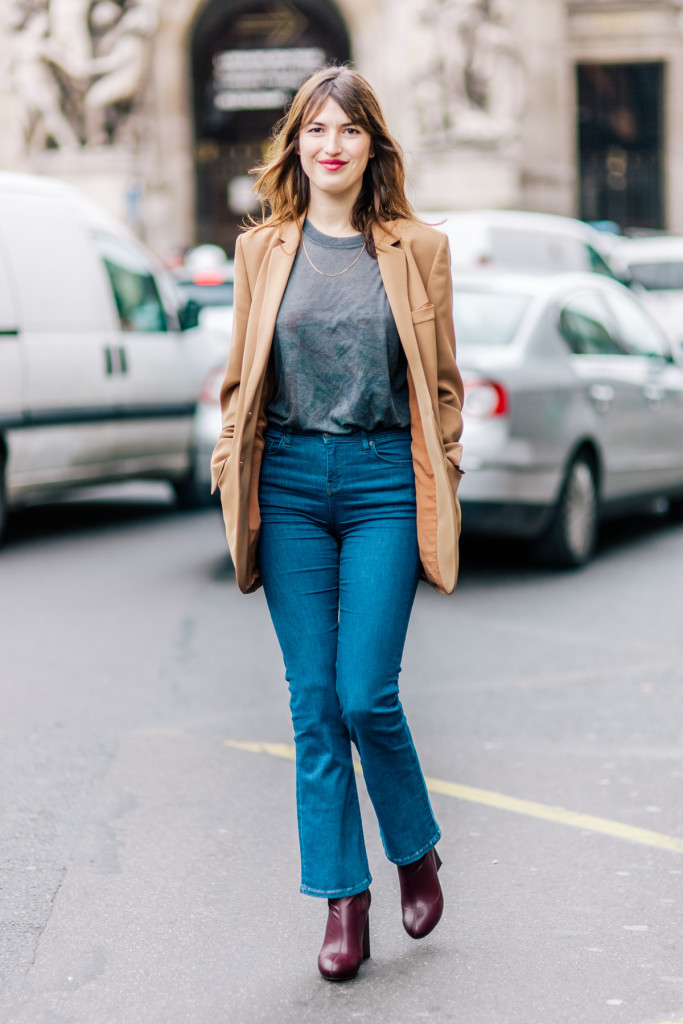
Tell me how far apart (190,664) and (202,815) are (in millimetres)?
1904

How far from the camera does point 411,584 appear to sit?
325 centimetres

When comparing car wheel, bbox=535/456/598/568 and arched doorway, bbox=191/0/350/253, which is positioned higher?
arched doorway, bbox=191/0/350/253

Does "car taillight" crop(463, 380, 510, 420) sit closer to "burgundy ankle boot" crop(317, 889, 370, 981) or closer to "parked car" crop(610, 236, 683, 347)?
"burgundy ankle boot" crop(317, 889, 370, 981)

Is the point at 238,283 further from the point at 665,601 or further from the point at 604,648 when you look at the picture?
the point at 665,601

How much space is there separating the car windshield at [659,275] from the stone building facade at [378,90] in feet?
15.1

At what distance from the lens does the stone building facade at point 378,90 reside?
23.9m

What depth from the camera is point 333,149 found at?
320 centimetres

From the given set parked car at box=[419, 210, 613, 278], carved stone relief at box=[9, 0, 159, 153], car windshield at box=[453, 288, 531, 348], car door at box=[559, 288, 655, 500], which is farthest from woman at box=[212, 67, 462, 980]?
carved stone relief at box=[9, 0, 159, 153]

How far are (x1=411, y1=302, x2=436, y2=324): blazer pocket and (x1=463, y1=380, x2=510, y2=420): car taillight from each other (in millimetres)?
4501

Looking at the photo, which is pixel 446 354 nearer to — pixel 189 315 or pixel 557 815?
pixel 557 815

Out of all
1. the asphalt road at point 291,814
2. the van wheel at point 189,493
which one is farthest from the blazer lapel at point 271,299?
the van wheel at point 189,493

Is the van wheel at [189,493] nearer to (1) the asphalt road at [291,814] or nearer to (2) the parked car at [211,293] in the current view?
(2) the parked car at [211,293]

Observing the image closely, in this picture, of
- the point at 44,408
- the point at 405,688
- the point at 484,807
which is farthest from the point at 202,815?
the point at 44,408

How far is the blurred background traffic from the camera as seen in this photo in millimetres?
8297
